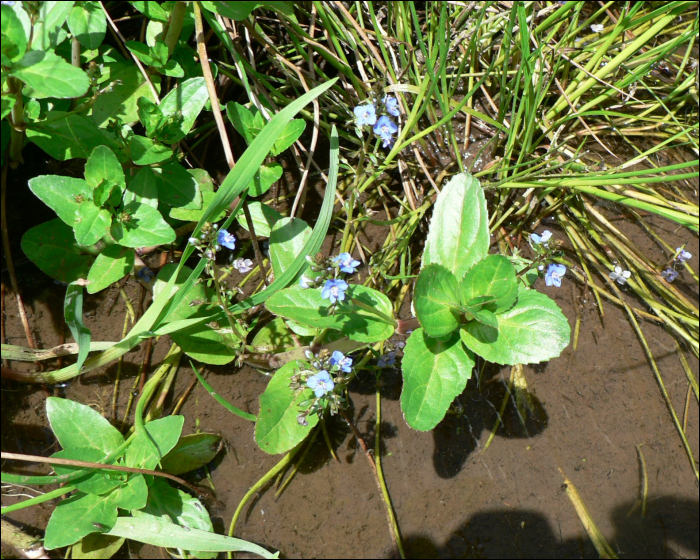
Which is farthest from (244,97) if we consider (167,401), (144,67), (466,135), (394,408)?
(394,408)

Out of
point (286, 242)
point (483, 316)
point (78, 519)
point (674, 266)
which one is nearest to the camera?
point (483, 316)

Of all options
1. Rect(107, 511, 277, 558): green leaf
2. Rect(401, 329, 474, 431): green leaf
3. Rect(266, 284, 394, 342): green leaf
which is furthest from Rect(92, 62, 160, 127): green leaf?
Rect(107, 511, 277, 558): green leaf

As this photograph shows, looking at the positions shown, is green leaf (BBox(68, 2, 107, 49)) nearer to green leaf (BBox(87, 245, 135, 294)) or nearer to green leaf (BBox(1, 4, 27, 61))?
green leaf (BBox(1, 4, 27, 61))

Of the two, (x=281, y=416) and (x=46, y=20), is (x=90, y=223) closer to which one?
(x=46, y=20)

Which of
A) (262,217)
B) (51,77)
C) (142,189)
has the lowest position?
(262,217)

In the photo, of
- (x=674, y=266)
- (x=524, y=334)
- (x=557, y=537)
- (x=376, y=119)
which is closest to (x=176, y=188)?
(x=376, y=119)

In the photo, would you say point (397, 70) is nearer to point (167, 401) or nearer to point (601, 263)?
point (601, 263)
